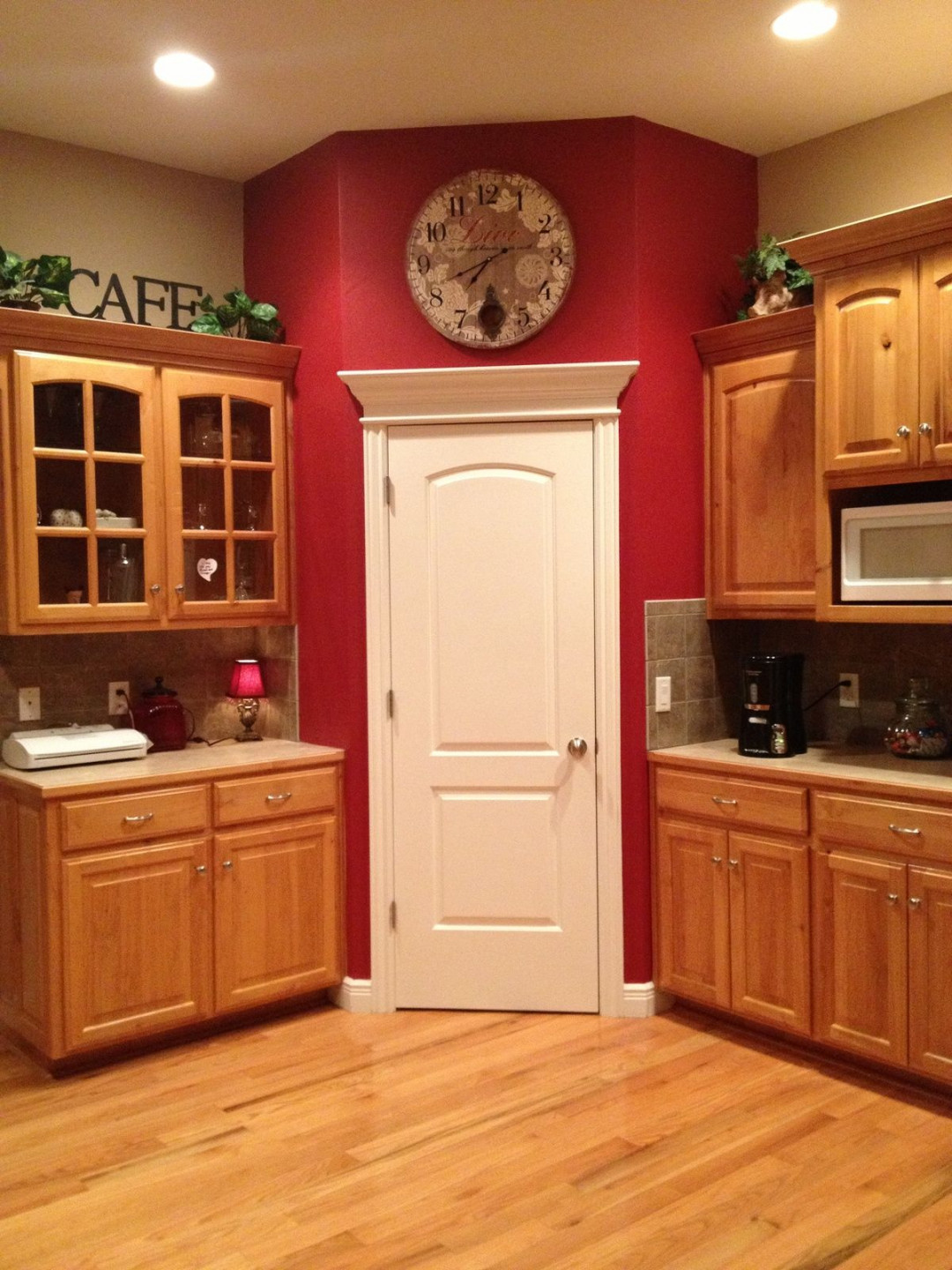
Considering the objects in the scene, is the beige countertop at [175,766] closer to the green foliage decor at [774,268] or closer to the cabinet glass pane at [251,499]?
the cabinet glass pane at [251,499]

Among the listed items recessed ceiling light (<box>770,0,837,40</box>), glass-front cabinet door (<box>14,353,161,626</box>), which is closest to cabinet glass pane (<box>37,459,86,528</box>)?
glass-front cabinet door (<box>14,353,161,626</box>)

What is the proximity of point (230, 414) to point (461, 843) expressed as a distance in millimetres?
1646

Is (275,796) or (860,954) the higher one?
(275,796)

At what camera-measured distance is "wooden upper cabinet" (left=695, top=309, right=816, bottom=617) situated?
3.54 metres

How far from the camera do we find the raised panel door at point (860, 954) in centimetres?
305

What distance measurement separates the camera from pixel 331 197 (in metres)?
3.76

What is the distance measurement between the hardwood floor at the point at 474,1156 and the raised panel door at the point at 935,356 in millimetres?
1776

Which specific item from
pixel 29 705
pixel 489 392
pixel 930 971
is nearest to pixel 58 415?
pixel 29 705

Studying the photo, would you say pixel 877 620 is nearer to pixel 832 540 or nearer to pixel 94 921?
pixel 832 540

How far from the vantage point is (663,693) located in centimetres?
373

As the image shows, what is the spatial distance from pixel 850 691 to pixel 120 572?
2416 mm

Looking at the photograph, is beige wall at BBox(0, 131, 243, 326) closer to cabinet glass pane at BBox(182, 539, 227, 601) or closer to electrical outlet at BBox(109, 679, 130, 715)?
cabinet glass pane at BBox(182, 539, 227, 601)

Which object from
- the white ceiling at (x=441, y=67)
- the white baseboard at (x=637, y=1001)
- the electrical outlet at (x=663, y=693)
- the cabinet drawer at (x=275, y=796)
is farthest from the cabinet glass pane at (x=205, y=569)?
the white baseboard at (x=637, y=1001)

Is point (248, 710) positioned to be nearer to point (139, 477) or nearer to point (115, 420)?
point (139, 477)
